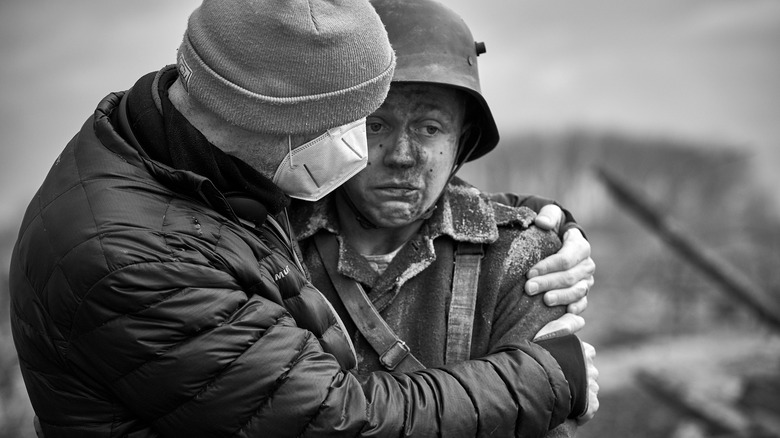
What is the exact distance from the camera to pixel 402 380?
2.14 meters

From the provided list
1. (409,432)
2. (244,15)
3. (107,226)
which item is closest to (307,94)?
(244,15)

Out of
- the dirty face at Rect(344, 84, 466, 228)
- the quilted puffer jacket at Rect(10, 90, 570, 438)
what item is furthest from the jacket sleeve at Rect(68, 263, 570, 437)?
the dirty face at Rect(344, 84, 466, 228)

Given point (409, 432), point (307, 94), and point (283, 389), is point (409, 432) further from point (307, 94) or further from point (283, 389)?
point (307, 94)

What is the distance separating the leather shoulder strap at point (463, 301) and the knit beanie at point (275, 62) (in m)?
0.98

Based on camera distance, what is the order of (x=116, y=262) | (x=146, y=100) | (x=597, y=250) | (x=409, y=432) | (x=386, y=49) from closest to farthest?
(x=116, y=262), (x=409, y=432), (x=146, y=100), (x=386, y=49), (x=597, y=250)

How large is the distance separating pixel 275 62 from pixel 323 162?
0.41m

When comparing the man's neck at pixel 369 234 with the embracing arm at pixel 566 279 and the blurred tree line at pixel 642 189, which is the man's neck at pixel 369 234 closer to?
the embracing arm at pixel 566 279

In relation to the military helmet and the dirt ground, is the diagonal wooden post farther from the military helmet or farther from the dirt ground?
the military helmet

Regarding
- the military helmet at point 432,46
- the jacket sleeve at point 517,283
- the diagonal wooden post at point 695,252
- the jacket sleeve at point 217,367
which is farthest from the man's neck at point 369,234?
the diagonal wooden post at point 695,252

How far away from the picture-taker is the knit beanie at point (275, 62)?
203 centimetres

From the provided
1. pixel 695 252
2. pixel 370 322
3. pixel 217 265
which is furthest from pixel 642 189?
pixel 217 265

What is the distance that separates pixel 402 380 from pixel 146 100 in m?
1.09

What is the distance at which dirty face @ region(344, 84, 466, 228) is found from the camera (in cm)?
289

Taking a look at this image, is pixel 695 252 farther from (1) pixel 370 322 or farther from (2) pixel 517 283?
(1) pixel 370 322
